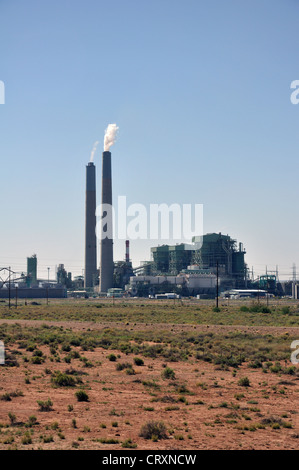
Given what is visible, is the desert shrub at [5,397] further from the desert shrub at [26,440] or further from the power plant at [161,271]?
the power plant at [161,271]

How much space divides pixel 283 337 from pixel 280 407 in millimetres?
26134

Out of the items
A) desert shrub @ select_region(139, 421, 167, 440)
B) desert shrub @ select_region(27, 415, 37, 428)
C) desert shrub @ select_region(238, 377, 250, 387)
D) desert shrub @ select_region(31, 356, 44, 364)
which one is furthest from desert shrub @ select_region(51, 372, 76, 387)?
desert shrub @ select_region(139, 421, 167, 440)

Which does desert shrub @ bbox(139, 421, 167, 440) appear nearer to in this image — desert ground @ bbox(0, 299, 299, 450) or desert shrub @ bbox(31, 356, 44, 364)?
desert ground @ bbox(0, 299, 299, 450)

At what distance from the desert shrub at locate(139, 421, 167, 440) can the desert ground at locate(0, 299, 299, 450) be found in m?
0.03

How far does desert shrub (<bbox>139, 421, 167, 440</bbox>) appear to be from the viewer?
18.6 meters

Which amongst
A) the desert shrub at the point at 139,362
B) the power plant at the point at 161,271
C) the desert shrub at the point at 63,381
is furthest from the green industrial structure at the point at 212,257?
the desert shrub at the point at 63,381

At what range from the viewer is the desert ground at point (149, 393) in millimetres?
18625

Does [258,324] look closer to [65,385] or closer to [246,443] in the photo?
[65,385]

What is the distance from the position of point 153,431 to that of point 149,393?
811cm

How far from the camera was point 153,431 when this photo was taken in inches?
739

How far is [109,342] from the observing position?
4591 centimetres

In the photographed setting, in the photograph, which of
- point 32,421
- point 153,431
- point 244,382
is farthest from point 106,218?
point 153,431

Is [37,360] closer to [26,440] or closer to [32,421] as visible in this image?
[32,421]
